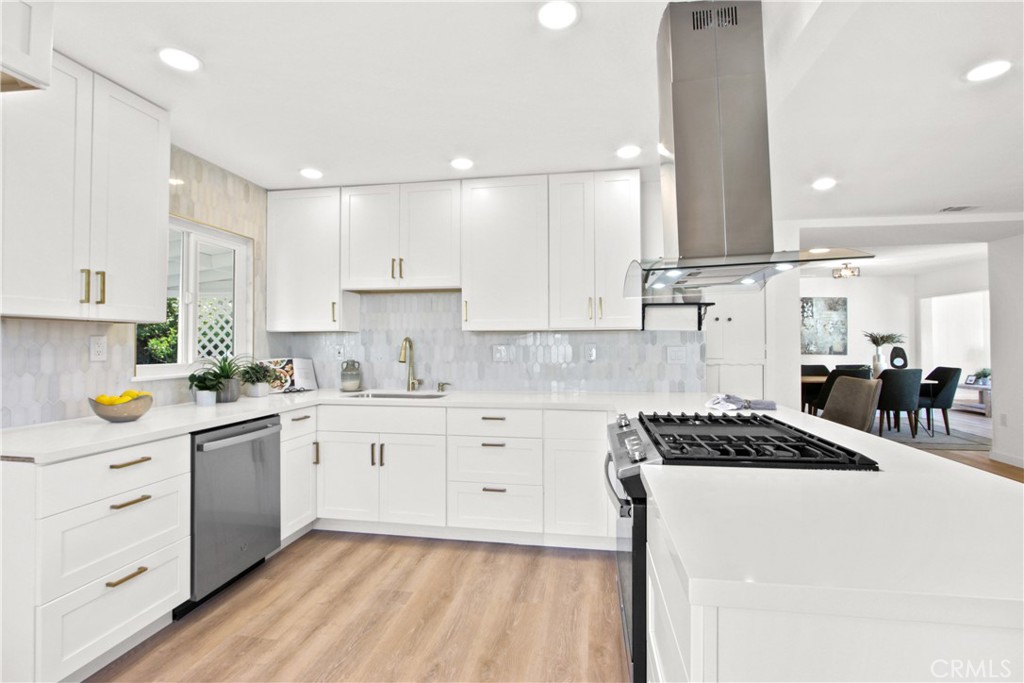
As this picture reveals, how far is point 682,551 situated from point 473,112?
2.24m

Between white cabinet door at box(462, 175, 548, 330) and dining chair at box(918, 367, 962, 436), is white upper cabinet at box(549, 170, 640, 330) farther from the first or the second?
dining chair at box(918, 367, 962, 436)

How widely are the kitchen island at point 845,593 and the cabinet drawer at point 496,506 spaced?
2.01m

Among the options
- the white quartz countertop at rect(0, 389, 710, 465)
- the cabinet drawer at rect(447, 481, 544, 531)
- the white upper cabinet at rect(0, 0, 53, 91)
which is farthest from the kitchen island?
the cabinet drawer at rect(447, 481, 544, 531)

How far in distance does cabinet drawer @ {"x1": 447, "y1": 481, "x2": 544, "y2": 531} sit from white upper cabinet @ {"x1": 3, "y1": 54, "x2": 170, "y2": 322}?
1857mm

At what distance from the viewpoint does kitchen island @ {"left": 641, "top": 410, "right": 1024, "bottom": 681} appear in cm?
62

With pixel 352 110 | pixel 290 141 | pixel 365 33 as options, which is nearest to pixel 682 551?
pixel 365 33

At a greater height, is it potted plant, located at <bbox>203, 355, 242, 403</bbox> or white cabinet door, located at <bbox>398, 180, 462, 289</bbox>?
white cabinet door, located at <bbox>398, 180, 462, 289</bbox>

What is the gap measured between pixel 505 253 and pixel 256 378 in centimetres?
178

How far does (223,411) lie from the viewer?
2.50 m

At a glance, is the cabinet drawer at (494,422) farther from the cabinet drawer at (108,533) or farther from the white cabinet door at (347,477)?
the cabinet drawer at (108,533)

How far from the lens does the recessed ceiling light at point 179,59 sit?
6.23 feet

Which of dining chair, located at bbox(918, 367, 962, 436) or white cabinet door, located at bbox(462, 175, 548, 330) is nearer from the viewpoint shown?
white cabinet door, located at bbox(462, 175, 548, 330)

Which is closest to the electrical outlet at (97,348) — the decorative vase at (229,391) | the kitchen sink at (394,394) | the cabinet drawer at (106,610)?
the decorative vase at (229,391)

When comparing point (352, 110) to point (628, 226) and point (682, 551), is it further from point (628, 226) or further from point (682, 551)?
point (682, 551)
